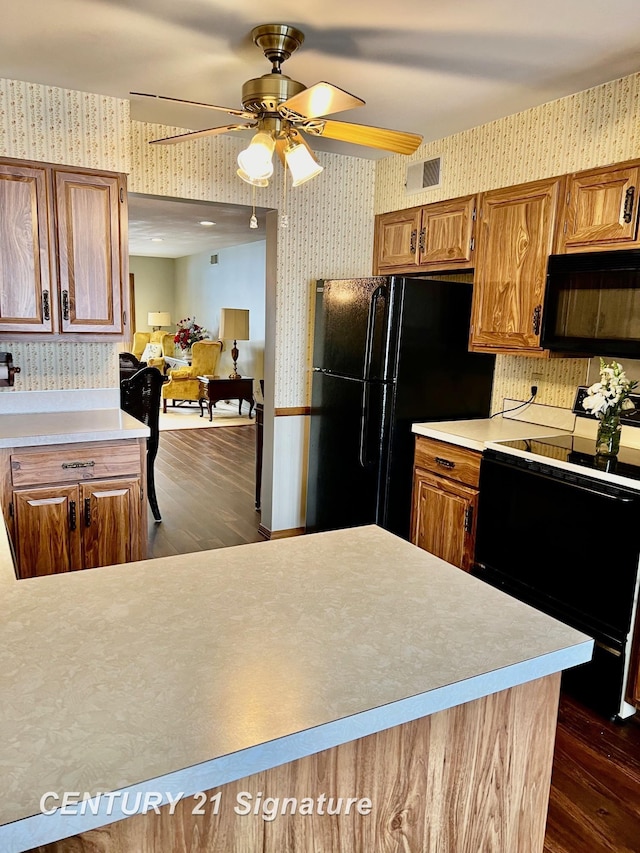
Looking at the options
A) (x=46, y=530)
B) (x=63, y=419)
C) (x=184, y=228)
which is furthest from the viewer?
(x=184, y=228)

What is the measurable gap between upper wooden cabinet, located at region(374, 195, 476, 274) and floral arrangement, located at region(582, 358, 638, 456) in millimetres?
1082

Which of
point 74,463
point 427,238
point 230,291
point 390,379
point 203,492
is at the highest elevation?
point 427,238

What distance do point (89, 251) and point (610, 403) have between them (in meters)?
2.46

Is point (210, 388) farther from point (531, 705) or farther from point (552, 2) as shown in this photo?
point (531, 705)

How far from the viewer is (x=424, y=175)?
12.0 feet

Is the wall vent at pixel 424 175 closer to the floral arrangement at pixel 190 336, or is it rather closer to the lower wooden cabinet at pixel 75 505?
the lower wooden cabinet at pixel 75 505

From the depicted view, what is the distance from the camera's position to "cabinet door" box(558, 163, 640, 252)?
2.49 meters

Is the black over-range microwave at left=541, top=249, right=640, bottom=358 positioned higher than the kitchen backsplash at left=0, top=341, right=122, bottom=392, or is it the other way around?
the black over-range microwave at left=541, top=249, right=640, bottom=358

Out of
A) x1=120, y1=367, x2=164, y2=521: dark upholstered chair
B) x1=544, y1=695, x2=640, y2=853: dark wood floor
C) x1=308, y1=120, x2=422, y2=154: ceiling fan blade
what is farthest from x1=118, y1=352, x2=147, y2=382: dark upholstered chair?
x1=544, y1=695, x2=640, y2=853: dark wood floor

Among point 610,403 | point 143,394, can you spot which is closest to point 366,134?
point 610,403

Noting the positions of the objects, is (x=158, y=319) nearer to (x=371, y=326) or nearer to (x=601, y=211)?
(x=371, y=326)

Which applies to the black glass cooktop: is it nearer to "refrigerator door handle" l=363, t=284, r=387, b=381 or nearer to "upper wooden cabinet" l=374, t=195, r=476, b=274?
"refrigerator door handle" l=363, t=284, r=387, b=381

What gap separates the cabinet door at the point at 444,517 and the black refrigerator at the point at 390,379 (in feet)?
0.41

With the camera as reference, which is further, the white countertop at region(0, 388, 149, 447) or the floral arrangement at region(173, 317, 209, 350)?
the floral arrangement at region(173, 317, 209, 350)
